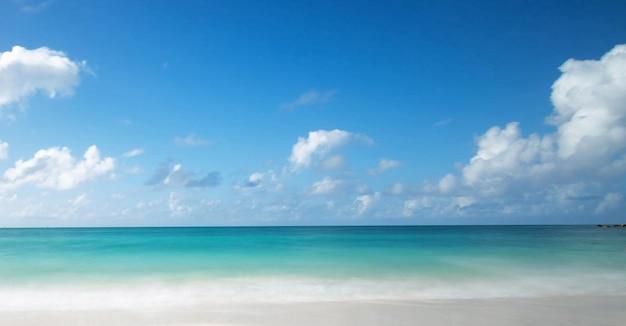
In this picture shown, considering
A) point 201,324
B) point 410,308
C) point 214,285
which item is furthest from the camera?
point 214,285

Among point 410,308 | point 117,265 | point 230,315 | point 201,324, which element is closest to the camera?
point 201,324

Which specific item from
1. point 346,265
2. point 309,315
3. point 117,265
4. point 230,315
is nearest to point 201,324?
point 230,315

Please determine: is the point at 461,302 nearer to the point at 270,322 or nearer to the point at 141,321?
the point at 270,322

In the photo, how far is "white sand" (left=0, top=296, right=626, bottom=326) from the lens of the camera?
24.8 feet

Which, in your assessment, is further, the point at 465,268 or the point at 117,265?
the point at 117,265

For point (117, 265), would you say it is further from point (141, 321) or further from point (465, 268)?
point (465, 268)

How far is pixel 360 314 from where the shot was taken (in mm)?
8133

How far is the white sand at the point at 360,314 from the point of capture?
7.55 m

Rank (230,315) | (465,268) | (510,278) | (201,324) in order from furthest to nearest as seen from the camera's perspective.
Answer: (465,268) < (510,278) < (230,315) < (201,324)

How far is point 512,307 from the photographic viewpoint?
28.8 feet

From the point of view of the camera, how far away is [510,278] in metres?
13.3

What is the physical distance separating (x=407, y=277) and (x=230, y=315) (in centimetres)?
725

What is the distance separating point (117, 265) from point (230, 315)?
37.4 ft

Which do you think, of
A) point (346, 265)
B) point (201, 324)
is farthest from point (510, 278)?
point (201, 324)
